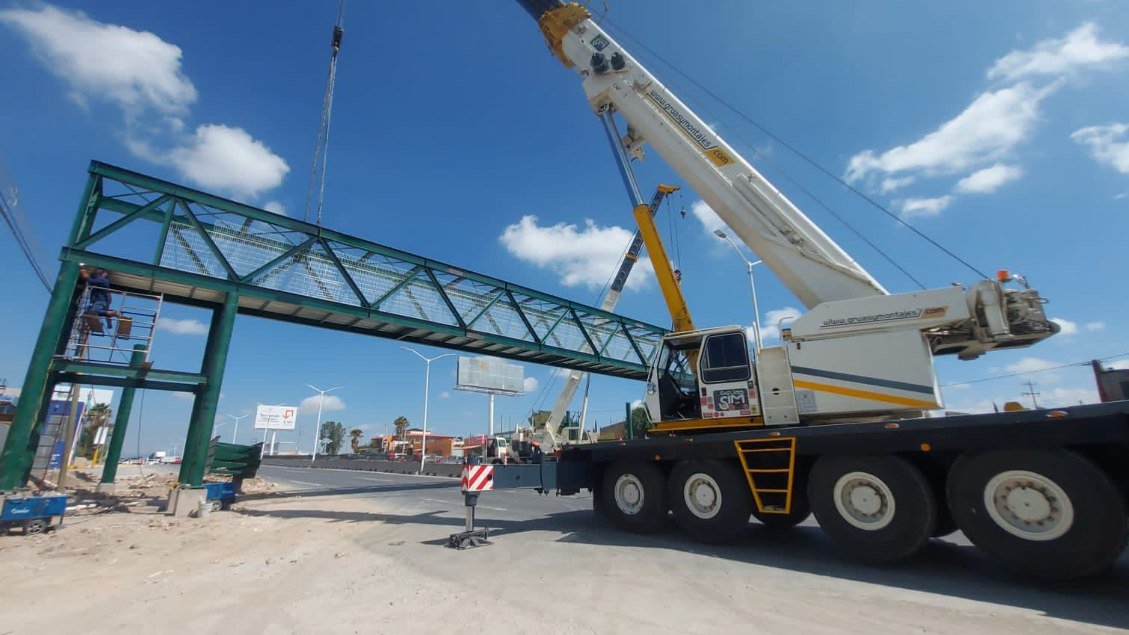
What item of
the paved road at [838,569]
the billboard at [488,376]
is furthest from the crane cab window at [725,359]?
the billboard at [488,376]

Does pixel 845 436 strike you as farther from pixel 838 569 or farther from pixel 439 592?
pixel 439 592

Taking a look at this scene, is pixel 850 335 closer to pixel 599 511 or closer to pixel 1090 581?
pixel 1090 581

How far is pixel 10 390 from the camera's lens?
41312 millimetres

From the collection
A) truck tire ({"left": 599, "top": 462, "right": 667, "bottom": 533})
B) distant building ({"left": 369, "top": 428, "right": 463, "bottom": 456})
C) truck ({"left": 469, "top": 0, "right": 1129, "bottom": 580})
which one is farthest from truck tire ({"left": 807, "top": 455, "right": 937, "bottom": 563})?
distant building ({"left": 369, "top": 428, "right": 463, "bottom": 456})

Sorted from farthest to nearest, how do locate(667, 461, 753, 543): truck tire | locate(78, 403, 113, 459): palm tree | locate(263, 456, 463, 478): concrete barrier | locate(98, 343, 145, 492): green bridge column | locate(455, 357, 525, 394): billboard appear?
locate(78, 403, 113, 459): palm tree → locate(455, 357, 525, 394): billboard → locate(263, 456, 463, 478): concrete barrier → locate(98, 343, 145, 492): green bridge column → locate(667, 461, 753, 543): truck tire

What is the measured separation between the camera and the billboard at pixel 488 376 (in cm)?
3847

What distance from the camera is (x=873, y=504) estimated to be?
21.0 ft

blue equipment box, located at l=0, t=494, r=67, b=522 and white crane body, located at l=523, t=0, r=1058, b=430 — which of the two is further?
blue equipment box, located at l=0, t=494, r=67, b=522

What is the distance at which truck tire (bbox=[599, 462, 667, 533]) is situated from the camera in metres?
8.67

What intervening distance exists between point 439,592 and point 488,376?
3471 cm

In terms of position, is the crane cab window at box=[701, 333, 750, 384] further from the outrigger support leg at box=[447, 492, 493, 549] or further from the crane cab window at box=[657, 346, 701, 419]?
the outrigger support leg at box=[447, 492, 493, 549]

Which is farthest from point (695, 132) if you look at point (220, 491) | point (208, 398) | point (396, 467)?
point (396, 467)

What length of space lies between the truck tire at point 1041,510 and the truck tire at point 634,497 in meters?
4.21

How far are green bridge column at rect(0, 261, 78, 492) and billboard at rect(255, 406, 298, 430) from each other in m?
72.9
